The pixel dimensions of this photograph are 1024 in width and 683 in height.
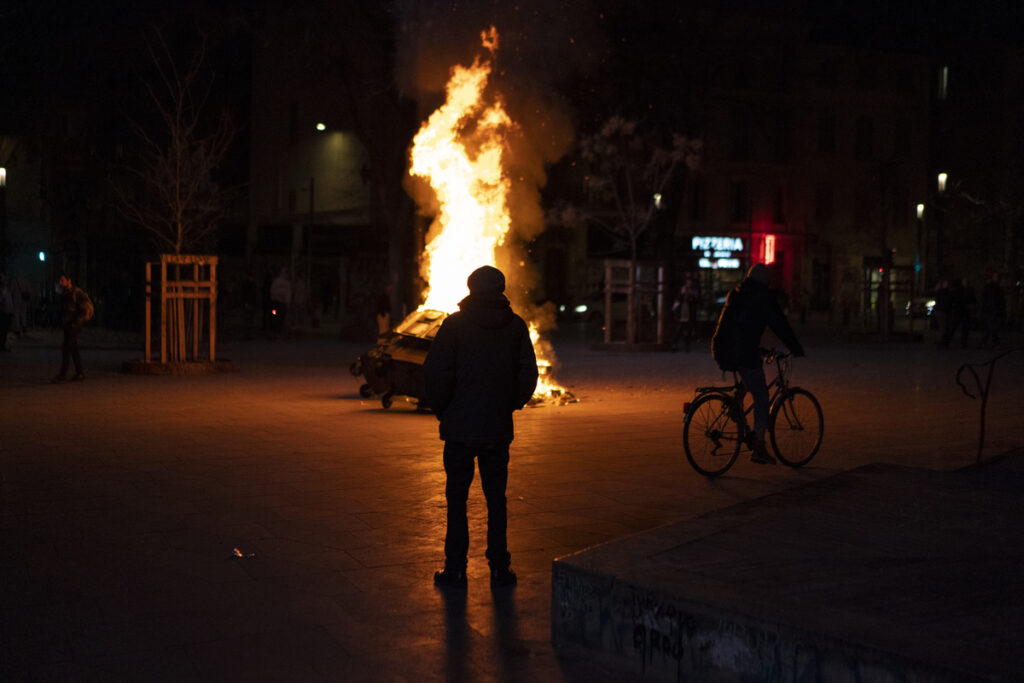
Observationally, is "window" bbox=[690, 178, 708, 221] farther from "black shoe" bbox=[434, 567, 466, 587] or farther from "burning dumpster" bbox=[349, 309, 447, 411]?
"black shoe" bbox=[434, 567, 466, 587]

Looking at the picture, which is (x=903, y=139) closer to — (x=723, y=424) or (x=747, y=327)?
(x=747, y=327)

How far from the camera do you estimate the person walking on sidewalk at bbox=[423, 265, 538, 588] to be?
20.3 ft

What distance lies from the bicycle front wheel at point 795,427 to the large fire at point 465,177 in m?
6.42

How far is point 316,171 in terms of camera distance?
157 ft

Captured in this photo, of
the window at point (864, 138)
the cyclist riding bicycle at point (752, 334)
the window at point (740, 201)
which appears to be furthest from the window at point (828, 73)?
the cyclist riding bicycle at point (752, 334)

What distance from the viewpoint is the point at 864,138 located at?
57.5m

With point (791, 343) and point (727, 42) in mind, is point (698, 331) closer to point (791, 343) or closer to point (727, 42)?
point (727, 42)

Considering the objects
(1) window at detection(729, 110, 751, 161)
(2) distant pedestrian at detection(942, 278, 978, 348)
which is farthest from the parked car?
(1) window at detection(729, 110, 751, 161)

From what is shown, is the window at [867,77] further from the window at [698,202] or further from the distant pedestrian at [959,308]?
the distant pedestrian at [959,308]

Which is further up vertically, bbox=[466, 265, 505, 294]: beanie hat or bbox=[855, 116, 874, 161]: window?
bbox=[855, 116, 874, 161]: window

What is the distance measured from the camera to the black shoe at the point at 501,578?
247 inches

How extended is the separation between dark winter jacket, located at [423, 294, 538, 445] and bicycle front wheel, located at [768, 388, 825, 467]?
4461mm

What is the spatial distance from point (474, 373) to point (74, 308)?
12.8m

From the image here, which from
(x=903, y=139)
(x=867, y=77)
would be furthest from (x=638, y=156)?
(x=903, y=139)
